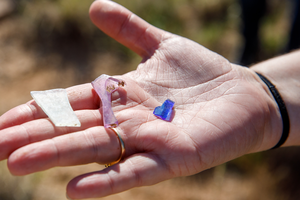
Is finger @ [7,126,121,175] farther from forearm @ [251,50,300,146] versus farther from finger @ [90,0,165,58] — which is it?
forearm @ [251,50,300,146]

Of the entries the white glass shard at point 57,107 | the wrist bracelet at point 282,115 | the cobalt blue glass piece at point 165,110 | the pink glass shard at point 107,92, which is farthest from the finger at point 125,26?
the wrist bracelet at point 282,115

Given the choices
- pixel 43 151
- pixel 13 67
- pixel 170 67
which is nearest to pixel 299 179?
pixel 170 67

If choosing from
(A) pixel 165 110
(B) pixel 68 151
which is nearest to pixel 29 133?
(B) pixel 68 151

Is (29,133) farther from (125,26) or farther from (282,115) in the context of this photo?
(282,115)

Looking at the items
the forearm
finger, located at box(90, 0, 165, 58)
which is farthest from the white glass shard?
the forearm

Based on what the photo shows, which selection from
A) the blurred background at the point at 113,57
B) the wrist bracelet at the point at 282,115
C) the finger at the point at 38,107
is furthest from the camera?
the blurred background at the point at 113,57

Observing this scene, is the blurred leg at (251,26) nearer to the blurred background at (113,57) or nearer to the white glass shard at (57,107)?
the blurred background at (113,57)
